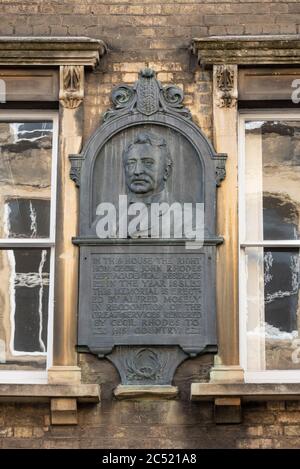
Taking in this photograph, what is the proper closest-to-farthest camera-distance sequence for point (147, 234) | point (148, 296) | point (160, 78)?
point (148, 296)
point (147, 234)
point (160, 78)

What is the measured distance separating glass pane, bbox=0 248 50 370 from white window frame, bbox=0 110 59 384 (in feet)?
0.16

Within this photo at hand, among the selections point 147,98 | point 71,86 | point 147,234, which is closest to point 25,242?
point 147,234

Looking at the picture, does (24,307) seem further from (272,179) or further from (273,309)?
(272,179)

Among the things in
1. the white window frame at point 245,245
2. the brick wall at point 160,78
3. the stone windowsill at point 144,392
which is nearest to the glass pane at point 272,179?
the white window frame at point 245,245

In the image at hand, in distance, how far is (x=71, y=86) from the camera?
1162 cm

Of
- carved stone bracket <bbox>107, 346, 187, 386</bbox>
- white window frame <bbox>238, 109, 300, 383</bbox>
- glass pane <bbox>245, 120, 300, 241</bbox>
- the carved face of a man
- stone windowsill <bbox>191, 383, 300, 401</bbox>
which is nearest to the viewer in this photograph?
stone windowsill <bbox>191, 383, 300, 401</bbox>

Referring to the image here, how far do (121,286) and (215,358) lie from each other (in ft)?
3.04

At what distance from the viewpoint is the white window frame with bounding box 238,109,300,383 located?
36.3ft

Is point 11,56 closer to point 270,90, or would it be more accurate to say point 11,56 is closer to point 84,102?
point 84,102

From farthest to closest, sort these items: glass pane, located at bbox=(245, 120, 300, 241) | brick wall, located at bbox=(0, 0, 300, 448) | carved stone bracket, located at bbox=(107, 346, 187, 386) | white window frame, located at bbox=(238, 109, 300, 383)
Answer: glass pane, located at bbox=(245, 120, 300, 241), white window frame, located at bbox=(238, 109, 300, 383), carved stone bracket, located at bbox=(107, 346, 187, 386), brick wall, located at bbox=(0, 0, 300, 448)

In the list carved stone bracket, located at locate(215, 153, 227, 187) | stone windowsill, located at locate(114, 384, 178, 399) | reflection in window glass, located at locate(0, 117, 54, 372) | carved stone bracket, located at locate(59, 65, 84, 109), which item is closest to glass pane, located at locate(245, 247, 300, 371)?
carved stone bracket, located at locate(215, 153, 227, 187)

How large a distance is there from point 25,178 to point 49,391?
1934 mm

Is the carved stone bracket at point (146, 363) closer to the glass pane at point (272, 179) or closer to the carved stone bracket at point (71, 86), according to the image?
the glass pane at point (272, 179)

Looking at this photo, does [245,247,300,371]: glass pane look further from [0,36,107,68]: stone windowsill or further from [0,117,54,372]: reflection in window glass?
[0,36,107,68]: stone windowsill
